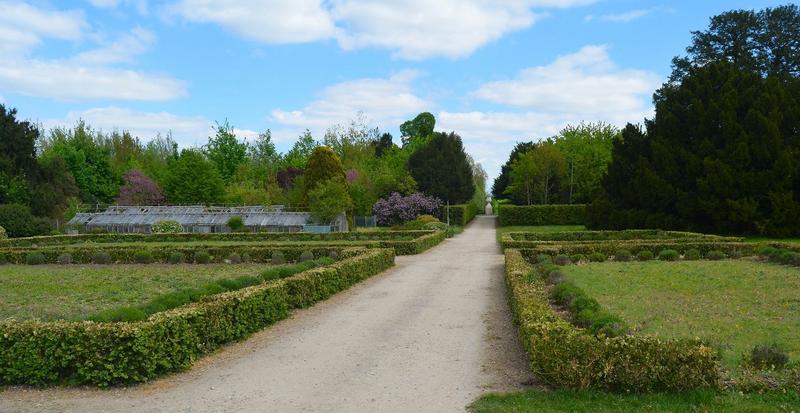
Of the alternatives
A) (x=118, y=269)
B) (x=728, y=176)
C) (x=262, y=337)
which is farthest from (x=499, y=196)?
(x=262, y=337)

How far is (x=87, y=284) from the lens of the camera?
17375 mm

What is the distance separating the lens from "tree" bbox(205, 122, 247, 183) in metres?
71.3

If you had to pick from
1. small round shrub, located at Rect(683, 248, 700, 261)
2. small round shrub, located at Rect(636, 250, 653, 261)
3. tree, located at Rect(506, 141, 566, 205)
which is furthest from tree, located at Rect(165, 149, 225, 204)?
small round shrub, located at Rect(683, 248, 700, 261)

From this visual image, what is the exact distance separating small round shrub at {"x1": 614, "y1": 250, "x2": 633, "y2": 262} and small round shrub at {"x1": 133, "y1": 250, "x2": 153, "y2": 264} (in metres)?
17.2

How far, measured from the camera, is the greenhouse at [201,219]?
42.5 metres

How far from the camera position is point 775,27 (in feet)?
135

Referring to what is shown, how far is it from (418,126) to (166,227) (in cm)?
5757

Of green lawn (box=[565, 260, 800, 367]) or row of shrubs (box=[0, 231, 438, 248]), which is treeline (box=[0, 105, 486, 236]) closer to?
row of shrubs (box=[0, 231, 438, 248])

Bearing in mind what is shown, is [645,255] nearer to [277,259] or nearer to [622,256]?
[622,256]

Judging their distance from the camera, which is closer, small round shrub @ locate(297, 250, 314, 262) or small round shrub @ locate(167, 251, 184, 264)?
small round shrub @ locate(297, 250, 314, 262)

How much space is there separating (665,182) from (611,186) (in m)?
4.77

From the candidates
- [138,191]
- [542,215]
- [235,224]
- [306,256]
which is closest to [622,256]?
[306,256]

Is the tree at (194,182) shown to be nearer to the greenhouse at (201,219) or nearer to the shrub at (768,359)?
the greenhouse at (201,219)

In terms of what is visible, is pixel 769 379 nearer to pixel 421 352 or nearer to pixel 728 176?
pixel 421 352
